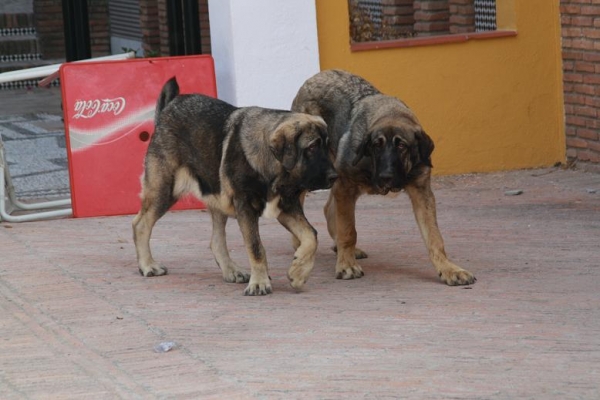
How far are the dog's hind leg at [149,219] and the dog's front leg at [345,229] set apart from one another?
104 centimetres

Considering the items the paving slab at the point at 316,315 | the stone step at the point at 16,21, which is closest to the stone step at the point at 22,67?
the stone step at the point at 16,21

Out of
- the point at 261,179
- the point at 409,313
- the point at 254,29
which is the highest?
the point at 254,29

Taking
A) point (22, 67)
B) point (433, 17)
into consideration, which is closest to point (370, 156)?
point (433, 17)

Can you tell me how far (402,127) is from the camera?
724 centimetres

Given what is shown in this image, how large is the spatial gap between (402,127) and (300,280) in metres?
1.05

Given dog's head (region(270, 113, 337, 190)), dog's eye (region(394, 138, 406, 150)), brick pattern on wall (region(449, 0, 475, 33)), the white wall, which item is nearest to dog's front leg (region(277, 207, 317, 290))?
dog's head (region(270, 113, 337, 190))

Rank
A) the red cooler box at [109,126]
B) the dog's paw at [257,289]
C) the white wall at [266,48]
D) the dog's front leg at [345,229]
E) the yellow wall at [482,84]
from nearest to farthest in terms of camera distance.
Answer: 1. the dog's paw at [257,289]
2. the dog's front leg at [345,229]
3. the red cooler box at [109,126]
4. the white wall at [266,48]
5. the yellow wall at [482,84]

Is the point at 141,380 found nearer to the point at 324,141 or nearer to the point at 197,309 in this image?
the point at 197,309

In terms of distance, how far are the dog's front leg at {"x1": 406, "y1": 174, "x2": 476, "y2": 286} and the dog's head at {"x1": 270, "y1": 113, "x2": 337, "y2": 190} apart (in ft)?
2.28

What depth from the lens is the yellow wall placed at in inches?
429

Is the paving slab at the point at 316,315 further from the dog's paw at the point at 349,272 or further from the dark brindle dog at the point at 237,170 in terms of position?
the dark brindle dog at the point at 237,170

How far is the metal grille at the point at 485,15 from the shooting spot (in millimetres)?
12141

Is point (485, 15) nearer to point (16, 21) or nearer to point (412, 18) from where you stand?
point (412, 18)

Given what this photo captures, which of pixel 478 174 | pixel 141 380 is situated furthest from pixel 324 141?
pixel 478 174
